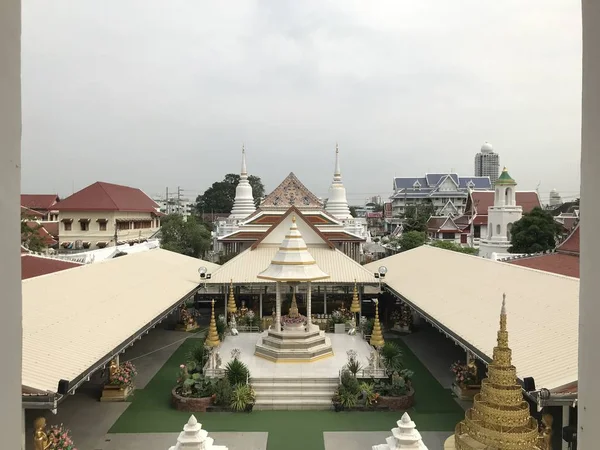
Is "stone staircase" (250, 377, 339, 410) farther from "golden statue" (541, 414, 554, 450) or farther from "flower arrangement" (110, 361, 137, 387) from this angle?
"golden statue" (541, 414, 554, 450)

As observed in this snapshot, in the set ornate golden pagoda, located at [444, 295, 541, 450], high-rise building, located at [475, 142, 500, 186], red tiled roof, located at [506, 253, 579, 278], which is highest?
high-rise building, located at [475, 142, 500, 186]

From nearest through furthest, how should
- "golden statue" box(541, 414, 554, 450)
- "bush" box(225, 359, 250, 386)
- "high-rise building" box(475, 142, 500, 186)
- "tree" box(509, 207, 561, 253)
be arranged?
"golden statue" box(541, 414, 554, 450) < "bush" box(225, 359, 250, 386) < "tree" box(509, 207, 561, 253) < "high-rise building" box(475, 142, 500, 186)

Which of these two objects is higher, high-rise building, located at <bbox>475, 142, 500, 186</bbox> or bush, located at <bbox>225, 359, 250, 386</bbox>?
high-rise building, located at <bbox>475, 142, 500, 186</bbox>

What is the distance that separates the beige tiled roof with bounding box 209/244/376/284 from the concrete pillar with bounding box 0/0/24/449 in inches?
547

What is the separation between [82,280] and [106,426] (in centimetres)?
540

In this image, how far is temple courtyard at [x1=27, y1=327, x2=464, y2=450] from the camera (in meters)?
8.85

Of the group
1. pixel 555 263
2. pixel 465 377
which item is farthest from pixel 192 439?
pixel 555 263

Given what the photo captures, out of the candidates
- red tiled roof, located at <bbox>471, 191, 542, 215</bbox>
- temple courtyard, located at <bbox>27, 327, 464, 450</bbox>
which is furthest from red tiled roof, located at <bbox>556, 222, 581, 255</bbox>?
red tiled roof, located at <bbox>471, 191, 542, 215</bbox>

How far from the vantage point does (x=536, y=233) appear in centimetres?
2644

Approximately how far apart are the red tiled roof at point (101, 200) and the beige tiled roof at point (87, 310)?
21.2m

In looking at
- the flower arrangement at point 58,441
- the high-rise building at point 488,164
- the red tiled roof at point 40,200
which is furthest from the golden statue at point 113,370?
the high-rise building at point 488,164

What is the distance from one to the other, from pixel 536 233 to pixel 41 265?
24.0 m

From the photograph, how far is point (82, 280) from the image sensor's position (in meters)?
13.7

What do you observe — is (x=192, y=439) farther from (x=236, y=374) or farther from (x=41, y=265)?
(x=41, y=265)
